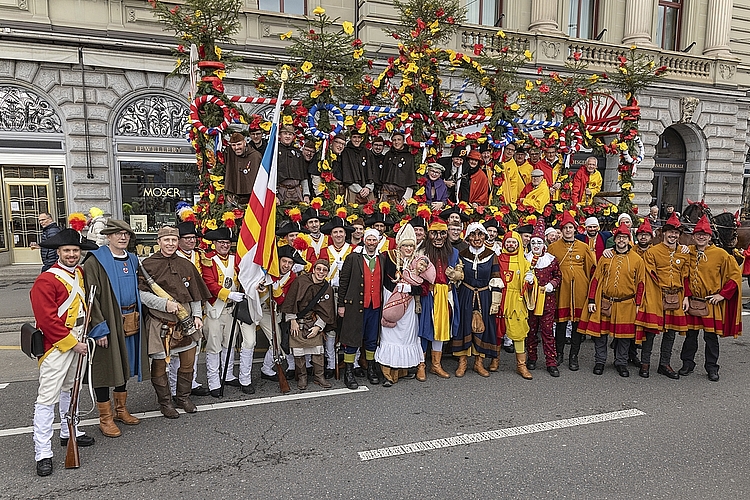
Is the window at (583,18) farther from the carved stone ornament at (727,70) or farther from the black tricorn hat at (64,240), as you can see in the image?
the black tricorn hat at (64,240)

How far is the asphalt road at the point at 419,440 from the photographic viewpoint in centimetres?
371

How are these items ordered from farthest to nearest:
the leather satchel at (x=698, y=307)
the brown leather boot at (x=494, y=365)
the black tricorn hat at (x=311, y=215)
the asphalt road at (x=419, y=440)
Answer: the black tricorn hat at (x=311, y=215), the brown leather boot at (x=494, y=365), the leather satchel at (x=698, y=307), the asphalt road at (x=419, y=440)

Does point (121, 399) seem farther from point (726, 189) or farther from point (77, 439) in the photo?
point (726, 189)

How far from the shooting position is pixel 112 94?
42.8 ft

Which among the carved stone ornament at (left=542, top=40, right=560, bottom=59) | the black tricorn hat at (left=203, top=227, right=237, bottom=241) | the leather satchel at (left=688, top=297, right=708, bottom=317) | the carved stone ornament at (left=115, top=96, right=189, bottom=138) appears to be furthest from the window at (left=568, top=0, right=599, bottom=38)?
the black tricorn hat at (left=203, top=227, right=237, bottom=241)

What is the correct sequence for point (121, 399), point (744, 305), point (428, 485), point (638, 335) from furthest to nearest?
point (744, 305)
point (638, 335)
point (121, 399)
point (428, 485)

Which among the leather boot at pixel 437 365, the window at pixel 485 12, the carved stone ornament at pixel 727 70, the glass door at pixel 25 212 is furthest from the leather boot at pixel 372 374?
the carved stone ornament at pixel 727 70

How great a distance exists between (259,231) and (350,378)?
2054 millimetres

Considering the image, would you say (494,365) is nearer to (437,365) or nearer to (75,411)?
(437,365)

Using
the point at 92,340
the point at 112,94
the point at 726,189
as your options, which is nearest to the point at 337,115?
the point at 92,340

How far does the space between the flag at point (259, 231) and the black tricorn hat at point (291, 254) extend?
51 centimetres

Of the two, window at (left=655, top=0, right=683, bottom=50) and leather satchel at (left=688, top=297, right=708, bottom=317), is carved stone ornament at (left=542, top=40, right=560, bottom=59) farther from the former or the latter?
leather satchel at (left=688, top=297, right=708, bottom=317)

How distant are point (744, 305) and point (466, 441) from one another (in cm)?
977

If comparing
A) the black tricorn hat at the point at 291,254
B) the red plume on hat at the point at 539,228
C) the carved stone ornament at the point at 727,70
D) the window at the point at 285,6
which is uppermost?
the window at the point at 285,6
